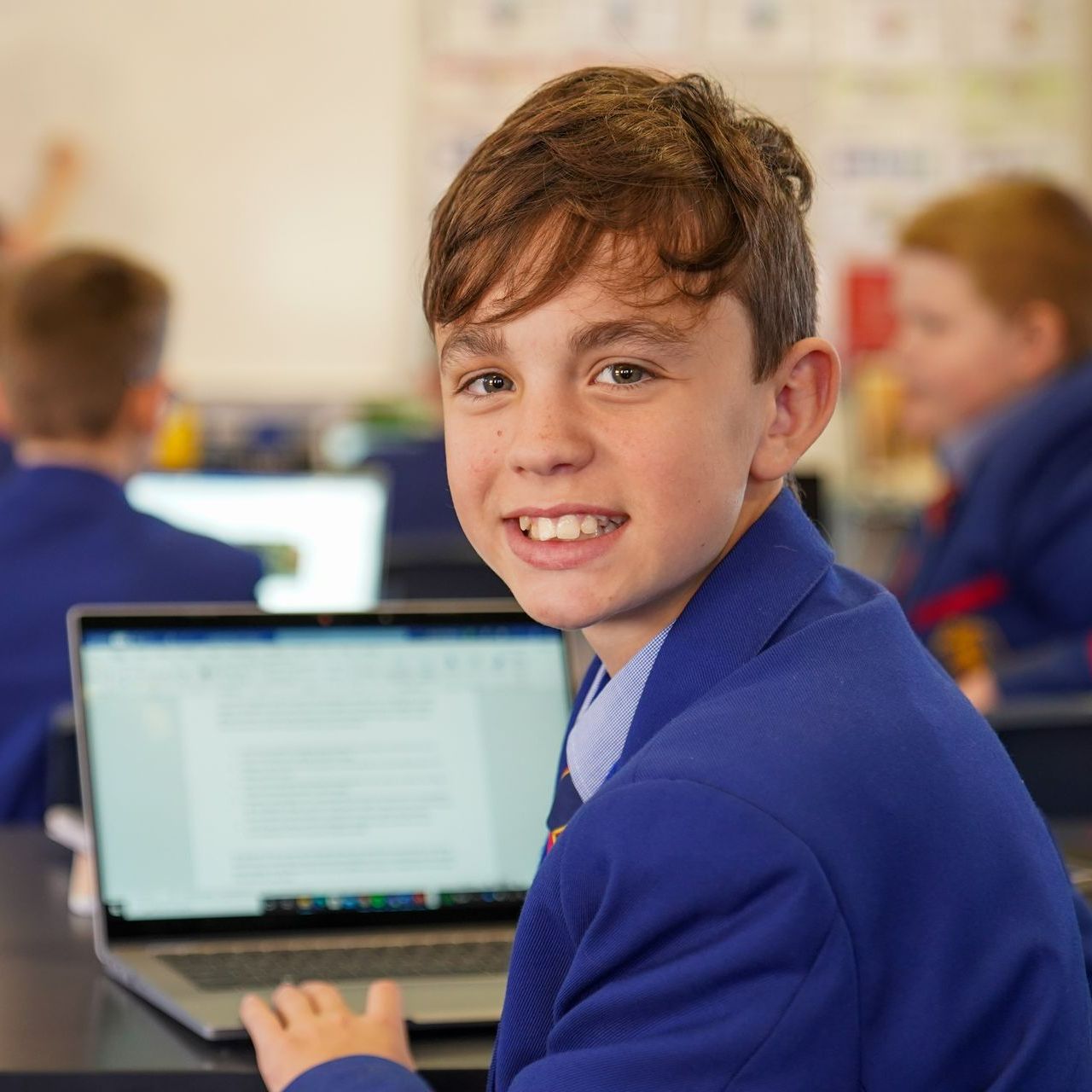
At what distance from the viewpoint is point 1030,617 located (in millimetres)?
2598

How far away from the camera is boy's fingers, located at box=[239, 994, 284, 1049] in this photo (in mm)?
1035

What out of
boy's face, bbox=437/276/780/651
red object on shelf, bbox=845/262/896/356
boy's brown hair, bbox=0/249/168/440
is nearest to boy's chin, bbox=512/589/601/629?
boy's face, bbox=437/276/780/651

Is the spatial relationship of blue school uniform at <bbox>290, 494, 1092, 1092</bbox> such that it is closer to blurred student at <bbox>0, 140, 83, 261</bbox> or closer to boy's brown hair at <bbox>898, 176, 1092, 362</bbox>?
boy's brown hair at <bbox>898, 176, 1092, 362</bbox>

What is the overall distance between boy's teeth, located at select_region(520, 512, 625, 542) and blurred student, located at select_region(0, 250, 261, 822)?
3.96ft

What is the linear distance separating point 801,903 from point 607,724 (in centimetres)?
28

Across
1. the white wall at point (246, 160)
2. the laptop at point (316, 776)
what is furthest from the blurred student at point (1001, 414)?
the white wall at point (246, 160)

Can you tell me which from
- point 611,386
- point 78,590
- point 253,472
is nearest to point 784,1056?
point 611,386

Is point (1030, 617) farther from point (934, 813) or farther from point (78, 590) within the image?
A: point (934, 813)

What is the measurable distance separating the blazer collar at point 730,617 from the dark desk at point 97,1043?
0.95 ft

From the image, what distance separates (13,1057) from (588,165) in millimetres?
628

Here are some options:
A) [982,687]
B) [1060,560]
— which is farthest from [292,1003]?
[1060,560]

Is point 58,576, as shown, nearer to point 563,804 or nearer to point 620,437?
point 563,804

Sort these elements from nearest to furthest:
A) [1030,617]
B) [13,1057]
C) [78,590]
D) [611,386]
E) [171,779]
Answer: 1. [611,386]
2. [13,1057]
3. [171,779]
4. [78,590]
5. [1030,617]

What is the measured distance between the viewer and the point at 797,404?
3.20ft
